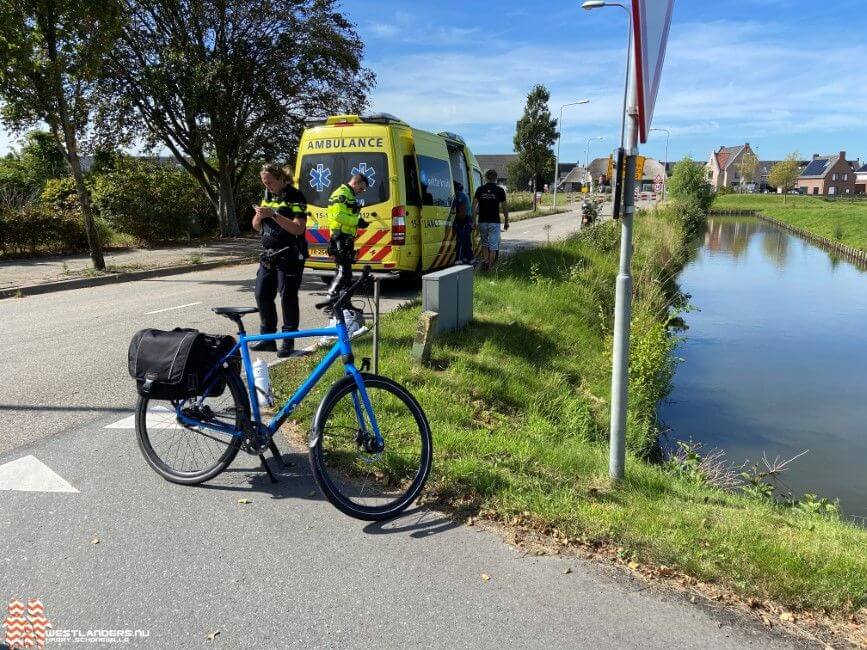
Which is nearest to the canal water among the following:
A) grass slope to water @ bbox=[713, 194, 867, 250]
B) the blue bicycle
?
the blue bicycle

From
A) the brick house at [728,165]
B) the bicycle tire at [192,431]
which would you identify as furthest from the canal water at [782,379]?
the brick house at [728,165]

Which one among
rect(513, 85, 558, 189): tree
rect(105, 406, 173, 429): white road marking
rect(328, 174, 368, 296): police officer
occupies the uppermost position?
rect(513, 85, 558, 189): tree

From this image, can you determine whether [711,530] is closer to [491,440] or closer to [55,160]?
[491,440]

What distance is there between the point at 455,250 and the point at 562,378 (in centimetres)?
490

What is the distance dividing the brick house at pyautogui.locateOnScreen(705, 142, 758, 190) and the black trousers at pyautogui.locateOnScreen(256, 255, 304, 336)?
130 meters

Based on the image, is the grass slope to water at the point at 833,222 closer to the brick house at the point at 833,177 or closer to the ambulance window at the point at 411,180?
the ambulance window at the point at 411,180

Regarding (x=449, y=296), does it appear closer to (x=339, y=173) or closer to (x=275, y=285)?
(x=275, y=285)

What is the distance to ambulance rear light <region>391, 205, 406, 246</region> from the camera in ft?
30.9

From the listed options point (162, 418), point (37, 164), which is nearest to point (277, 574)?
point (162, 418)

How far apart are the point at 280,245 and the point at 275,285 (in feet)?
1.42

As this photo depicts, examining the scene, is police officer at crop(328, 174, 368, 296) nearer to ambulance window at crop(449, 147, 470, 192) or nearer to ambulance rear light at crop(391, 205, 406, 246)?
ambulance rear light at crop(391, 205, 406, 246)

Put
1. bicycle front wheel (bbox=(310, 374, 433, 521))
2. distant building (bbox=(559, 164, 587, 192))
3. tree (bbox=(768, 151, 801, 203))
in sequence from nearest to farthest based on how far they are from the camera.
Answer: bicycle front wheel (bbox=(310, 374, 433, 521)) < tree (bbox=(768, 151, 801, 203)) < distant building (bbox=(559, 164, 587, 192))

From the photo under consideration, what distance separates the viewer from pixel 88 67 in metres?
11.8

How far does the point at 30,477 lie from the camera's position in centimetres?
362
